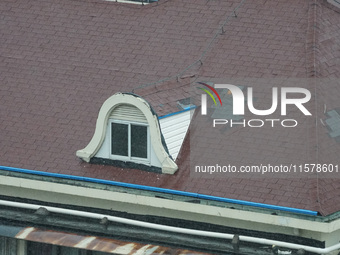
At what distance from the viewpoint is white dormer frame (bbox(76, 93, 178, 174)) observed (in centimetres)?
3284

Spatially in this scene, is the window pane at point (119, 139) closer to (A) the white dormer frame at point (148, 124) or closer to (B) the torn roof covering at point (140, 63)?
(A) the white dormer frame at point (148, 124)

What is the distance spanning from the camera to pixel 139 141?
33500mm

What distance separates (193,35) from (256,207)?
6624 mm

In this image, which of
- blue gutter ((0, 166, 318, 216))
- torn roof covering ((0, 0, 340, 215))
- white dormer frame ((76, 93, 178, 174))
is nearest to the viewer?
blue gutter ((0, 166, 318, 216))

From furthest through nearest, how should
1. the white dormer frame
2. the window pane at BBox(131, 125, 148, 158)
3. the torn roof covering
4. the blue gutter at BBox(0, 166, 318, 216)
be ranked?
the torn roof covering < the window pane at BBox(131, 125, 148, 158) < the white dormer frame < the blue gutter at BBox(0, 166, 318, 216)

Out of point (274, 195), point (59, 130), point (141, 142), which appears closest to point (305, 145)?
point (274, 195)

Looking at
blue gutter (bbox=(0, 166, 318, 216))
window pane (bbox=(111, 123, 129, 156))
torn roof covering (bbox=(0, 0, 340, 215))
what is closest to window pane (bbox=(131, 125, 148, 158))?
window pane (bbox=(111, 123, 129, 156))

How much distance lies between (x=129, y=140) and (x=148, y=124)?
0.78m

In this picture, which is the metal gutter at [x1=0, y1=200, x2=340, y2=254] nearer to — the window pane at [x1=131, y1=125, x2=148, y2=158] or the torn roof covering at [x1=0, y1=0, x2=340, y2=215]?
the torn roof covering at [x1=0, y1=0, x2=340, y2=215]

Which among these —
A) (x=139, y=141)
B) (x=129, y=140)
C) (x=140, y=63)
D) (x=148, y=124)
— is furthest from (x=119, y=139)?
(x=140, y=63)

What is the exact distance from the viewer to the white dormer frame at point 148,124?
1293 inches

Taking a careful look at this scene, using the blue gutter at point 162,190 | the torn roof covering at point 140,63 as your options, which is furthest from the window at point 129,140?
the blue gutter at point 162,190

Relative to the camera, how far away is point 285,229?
105 ft

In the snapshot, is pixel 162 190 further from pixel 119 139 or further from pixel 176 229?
pixel 119 139
